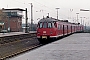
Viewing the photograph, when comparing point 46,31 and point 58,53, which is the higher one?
point 46,31

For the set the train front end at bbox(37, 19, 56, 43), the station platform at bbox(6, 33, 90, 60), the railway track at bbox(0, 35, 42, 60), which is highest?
the train front end at bbox(37, 19, 56, 43)

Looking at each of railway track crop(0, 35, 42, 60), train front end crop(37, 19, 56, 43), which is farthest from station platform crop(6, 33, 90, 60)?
train front end crop(37, 19, 56, 43)

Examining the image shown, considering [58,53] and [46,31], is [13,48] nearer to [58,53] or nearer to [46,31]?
[58,53]

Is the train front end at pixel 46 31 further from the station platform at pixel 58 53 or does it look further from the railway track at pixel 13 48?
the station platform at pixel 58 53

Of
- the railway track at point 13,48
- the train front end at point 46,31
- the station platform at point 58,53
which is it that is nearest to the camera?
the station platform at point 58,53

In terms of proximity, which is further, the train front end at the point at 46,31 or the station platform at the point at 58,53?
the train front end at the point at 46,31

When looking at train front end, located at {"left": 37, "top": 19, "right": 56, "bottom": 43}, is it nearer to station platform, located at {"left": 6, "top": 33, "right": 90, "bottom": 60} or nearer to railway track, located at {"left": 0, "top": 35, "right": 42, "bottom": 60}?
railway track, located at {"left": 0, "top": 35, "right": 42, "bottom": 60}

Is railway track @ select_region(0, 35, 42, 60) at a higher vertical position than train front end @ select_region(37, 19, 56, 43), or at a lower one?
lower

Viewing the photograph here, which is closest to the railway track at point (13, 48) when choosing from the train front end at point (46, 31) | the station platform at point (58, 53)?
the station platform at point (58, 53)

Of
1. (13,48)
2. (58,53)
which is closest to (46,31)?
(13,48)

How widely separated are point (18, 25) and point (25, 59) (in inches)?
3857

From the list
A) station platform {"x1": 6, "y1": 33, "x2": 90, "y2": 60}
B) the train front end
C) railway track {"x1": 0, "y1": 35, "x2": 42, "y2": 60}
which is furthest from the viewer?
the train front end

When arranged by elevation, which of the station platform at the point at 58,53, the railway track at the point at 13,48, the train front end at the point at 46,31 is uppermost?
the train front end at the point at 46,31

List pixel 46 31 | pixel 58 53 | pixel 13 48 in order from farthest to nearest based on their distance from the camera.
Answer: pixel 46 31, pixel 13 48, pixel 58 53
